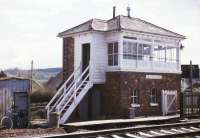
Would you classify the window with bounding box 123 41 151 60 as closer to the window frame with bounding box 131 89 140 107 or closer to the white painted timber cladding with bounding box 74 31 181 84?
the white painted timber cladding with bounding box 74 31 181 84

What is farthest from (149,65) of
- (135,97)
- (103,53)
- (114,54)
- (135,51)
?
(103,53)

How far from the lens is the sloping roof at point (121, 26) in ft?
79.9

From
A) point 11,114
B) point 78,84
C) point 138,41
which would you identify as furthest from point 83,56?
point 11,114

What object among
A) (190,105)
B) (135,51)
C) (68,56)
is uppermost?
(135,51)

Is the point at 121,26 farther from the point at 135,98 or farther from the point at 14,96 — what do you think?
the point at 14,96

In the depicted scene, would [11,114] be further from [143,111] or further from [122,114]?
[143,111]

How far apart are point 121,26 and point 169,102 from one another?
22.2ft

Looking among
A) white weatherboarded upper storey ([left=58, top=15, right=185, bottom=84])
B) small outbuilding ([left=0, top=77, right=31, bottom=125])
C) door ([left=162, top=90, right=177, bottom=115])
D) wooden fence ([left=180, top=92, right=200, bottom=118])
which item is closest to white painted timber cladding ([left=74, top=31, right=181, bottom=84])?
white weatherboarded upper storey ([left=58, top=15, right=185, bottom=84])

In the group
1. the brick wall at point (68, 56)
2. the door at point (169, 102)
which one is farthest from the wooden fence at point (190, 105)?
the brick wall at point (68, 56)

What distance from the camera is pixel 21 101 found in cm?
2072

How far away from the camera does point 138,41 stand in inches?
976

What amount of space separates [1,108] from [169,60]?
12.8m

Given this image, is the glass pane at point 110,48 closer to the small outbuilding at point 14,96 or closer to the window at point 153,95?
the window at point 153,95

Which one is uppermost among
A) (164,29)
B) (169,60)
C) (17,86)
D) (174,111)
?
(164,29)
